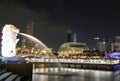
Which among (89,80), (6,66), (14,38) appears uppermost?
(14,38)

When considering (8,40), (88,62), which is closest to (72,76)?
(8,40)

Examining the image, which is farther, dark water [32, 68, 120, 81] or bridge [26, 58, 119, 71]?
bridge [26, 58, 119, 71]

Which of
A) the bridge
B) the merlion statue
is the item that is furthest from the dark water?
the bridge

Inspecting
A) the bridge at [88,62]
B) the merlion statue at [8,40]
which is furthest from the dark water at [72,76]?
the bridge at [88,62]

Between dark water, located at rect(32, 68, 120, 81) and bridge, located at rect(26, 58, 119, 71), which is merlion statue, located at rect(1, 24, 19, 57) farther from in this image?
bridge, located at rect(26, 58, 119, 71)

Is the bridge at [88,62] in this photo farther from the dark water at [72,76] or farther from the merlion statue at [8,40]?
the dark water at [72,76]

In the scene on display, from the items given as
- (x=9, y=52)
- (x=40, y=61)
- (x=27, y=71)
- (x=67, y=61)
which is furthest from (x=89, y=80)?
(x=67, y=61)

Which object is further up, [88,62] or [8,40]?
[8,40]

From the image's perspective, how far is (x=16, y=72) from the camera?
32781mm

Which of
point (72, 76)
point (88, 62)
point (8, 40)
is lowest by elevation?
point (72, 76)

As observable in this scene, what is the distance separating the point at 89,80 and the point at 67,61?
168 feet

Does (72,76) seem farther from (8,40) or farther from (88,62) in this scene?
(88,62)

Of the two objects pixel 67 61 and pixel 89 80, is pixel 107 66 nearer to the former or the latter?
pixel 67 61

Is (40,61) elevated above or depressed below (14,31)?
below
